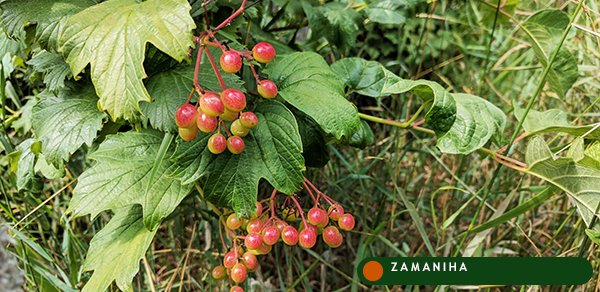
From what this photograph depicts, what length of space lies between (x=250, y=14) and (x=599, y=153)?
65 centimetres

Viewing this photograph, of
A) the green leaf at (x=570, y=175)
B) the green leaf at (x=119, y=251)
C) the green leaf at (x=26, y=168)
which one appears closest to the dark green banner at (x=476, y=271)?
the green leaf at (x=570, y=175)

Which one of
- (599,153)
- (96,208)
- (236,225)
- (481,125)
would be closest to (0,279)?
(96,208)

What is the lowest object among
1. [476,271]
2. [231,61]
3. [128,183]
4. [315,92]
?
[476,271]

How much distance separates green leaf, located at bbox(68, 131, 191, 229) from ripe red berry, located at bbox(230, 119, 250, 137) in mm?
120

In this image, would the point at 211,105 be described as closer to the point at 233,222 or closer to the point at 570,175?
the point at 233,222

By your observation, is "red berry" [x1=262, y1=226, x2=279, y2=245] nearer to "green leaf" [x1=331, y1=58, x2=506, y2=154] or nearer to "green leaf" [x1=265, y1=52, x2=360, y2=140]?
"green leaf" [x1=265, y1=52, x2=360, y2=140]

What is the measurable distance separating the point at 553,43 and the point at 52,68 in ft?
3.05

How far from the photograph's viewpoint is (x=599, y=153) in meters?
0.98

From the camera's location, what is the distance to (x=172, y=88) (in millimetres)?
896

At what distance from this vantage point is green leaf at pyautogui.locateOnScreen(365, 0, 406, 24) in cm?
125

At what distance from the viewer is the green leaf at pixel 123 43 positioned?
2.50ft

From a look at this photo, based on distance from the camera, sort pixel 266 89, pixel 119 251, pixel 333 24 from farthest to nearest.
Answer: pixel 333 24, pixel 119 251, pixel 266 89

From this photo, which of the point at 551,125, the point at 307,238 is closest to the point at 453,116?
the point at 551,125

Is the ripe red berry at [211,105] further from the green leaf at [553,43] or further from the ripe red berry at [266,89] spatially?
the green leaf at [553,43]
